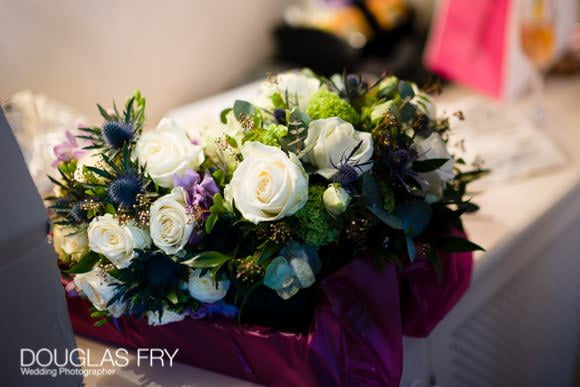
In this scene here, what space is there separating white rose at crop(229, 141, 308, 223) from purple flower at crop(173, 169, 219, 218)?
0.05 m

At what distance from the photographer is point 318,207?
0.62 meters

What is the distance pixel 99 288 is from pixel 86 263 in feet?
0.13

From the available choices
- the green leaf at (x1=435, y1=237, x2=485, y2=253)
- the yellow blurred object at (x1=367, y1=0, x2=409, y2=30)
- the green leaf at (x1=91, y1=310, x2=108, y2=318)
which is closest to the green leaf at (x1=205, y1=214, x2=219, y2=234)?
the green leaf at (x1=91, y1=310, x2=108, y2=318)

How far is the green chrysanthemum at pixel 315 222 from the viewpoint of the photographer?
0.62 m

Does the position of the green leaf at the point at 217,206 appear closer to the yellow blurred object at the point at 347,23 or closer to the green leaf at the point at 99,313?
the green leaf at the point at 99,313

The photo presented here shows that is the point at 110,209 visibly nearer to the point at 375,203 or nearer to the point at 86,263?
the point at 86,263

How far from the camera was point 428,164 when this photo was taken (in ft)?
2.18

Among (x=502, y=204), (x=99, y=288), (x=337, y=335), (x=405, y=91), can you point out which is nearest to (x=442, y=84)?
(x=502, y=204)

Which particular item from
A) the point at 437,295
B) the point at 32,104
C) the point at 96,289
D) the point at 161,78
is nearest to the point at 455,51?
the point at 161,78

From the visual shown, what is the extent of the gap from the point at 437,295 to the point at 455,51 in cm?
98

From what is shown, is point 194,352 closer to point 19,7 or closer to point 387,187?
point 387,187

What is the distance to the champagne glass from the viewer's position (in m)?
1.25

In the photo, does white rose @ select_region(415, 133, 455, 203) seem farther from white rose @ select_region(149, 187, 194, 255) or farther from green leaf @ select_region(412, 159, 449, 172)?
white rose @ select_region(149, 187, 194, 255)

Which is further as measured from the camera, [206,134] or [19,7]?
[19,7]
